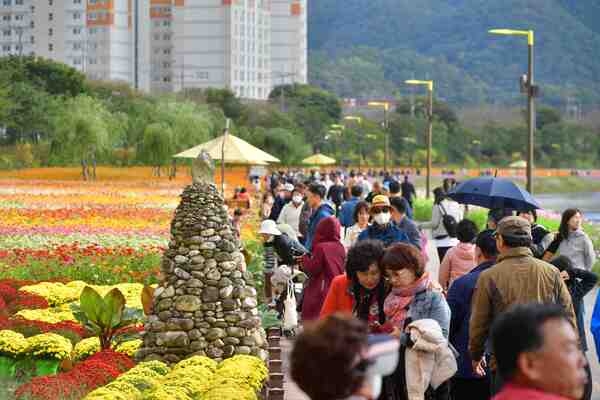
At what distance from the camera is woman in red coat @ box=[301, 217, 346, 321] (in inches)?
398

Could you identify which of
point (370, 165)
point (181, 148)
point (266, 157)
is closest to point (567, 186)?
point (370, 165)

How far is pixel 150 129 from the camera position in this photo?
7050 centimetres

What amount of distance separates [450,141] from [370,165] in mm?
22938

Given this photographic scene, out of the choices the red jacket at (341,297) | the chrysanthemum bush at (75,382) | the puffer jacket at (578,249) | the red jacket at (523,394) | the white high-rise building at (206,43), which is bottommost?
the chrysanthemum bush at (75,382)

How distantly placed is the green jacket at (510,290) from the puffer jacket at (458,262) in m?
3.01

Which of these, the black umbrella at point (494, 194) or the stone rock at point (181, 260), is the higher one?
the black umbrella at point (494, 194)

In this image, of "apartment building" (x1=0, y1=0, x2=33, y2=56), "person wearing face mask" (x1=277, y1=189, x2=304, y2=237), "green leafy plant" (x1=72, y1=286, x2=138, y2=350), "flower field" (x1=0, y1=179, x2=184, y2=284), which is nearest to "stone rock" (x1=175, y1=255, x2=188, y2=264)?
"green leafy plant" (x1=72, y1=286, x2=138, y2=350)

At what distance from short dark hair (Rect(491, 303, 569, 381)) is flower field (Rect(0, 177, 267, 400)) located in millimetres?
4004

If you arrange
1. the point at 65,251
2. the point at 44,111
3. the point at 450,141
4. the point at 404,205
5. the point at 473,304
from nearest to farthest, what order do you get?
the point at 473,304, the point at 404,205, the point at 65,251, the point at 44,111, the point at 450,141

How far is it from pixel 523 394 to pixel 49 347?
305 inches

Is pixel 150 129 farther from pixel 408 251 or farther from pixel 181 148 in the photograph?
pixel 408 251

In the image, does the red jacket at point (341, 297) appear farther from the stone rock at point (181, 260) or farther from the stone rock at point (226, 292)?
the stone rock at point (181, 260)

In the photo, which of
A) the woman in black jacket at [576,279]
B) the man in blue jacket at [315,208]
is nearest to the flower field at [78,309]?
the man in blue jacket at [315,208]

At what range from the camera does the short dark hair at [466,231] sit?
10.4 metres
